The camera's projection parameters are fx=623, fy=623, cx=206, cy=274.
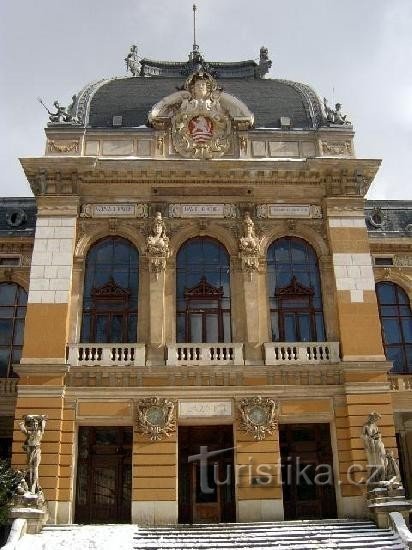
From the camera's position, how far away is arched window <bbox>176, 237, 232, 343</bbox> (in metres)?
25.0

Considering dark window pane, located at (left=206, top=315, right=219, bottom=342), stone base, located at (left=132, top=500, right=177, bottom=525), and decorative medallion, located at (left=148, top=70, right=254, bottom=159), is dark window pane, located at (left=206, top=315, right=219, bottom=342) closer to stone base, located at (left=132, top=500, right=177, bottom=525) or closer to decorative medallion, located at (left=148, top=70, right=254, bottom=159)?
stone base, located at (left=132, top=500, right=177, bottom=525)

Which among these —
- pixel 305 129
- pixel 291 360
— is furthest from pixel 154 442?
pixel 305 129

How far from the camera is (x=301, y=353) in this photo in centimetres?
2427

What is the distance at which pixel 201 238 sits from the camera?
26.6 metres

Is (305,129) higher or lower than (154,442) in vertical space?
higher

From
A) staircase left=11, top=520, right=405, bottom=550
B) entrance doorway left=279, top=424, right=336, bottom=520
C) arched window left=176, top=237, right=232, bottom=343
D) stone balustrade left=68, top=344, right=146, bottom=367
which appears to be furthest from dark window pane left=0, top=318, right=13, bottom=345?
Answer: entrance doorway left=279, top=424, right=336, bottom=520

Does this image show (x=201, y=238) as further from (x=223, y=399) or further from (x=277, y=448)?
(x=277, y=448)

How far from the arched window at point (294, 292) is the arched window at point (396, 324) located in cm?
476

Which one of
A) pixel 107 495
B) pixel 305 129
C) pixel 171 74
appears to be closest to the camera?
pixel 107 495

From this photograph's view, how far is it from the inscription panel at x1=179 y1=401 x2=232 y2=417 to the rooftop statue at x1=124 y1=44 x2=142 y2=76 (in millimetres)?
20699

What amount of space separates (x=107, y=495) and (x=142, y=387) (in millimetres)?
4467

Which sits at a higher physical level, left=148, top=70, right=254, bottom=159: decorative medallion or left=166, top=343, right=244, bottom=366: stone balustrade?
left=148, top=70, right=254, bottom=159: decorative medallion

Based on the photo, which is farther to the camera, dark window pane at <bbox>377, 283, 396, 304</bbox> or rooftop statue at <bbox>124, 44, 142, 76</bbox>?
rooftop statue at <bbox>124, 44, 142, 76</bbox>

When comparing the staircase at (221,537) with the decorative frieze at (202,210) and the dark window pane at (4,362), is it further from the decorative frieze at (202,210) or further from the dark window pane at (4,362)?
the decorative frieze at (202,210)
